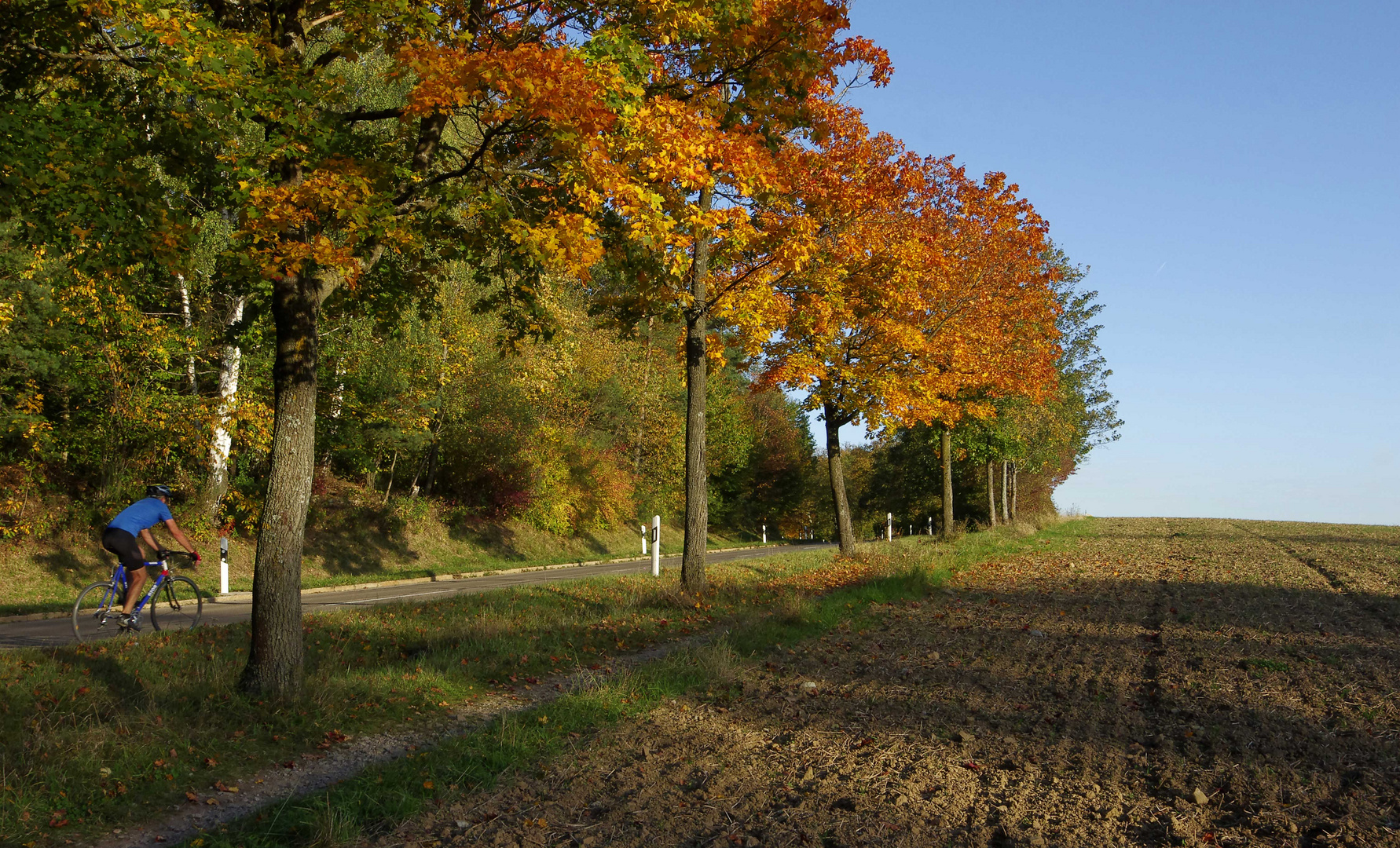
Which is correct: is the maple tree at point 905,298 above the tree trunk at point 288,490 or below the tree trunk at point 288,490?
above

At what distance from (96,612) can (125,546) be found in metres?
0.95

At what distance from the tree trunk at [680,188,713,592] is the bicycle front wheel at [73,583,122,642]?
25.7 ft

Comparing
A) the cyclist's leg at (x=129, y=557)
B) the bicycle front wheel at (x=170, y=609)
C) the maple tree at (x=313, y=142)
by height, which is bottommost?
the bicycle front wheel at (x=170, y=609)

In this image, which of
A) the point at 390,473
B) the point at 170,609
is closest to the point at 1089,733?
the point at 170,609

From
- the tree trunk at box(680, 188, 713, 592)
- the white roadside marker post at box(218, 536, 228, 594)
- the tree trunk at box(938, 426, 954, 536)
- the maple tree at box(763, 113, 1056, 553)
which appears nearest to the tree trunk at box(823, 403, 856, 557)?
the maple tree at box(763, 113, 1056, 553)

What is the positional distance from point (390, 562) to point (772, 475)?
35494 millimetres

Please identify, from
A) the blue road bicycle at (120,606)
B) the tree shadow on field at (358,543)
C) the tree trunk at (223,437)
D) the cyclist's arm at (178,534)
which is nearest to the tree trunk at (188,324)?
the tree trunk at (223,437)

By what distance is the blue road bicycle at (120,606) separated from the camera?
35.3 ft

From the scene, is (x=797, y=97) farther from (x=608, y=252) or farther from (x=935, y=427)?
(x=935, y=427)

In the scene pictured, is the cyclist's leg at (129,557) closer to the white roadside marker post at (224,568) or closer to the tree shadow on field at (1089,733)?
the white roadside marker post at (224,568)

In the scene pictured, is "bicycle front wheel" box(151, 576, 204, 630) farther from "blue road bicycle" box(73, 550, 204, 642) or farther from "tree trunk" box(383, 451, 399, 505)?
"tree trunk" box(383, 451, 399, 505)

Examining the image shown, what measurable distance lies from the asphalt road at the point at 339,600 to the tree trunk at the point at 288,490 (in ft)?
13.9

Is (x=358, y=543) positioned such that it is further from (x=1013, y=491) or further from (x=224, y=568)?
(x=1013, y=491)

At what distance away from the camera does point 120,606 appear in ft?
36.9
